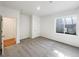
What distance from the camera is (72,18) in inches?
185

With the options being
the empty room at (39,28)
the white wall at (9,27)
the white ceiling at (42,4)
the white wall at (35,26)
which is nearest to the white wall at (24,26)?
the empty room at (39,28)

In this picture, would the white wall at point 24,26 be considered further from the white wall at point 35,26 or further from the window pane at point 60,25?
the window pane at point 60,25

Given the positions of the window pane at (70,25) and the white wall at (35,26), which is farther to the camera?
the white wall at (35,26)

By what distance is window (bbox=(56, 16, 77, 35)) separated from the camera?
15.3 feet

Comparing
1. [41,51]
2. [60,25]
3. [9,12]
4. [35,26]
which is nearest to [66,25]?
[60,25]

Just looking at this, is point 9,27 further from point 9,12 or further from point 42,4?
point 42,4

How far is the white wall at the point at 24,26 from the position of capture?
249 inches

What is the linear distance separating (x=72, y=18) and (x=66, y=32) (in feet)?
3.65

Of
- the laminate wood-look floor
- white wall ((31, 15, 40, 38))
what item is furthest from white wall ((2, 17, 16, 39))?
the laminate wood-look floor

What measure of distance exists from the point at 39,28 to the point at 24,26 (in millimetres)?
1924

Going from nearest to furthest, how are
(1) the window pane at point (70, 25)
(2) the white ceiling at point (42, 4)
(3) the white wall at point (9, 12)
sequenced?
(2) the white ceiling at point (42, 4) → (3) the white wall at point (9, 12) → (1) the window pane at point (70, 25)

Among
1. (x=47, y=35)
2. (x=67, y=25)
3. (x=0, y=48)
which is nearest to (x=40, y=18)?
(x=47, y=35)

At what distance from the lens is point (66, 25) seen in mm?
5168

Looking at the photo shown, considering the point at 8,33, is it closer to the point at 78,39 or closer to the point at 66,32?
the point at 66,32
